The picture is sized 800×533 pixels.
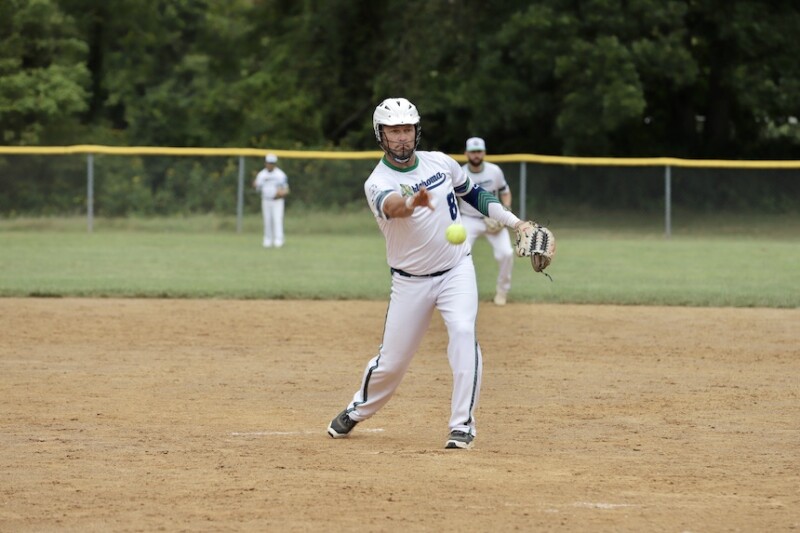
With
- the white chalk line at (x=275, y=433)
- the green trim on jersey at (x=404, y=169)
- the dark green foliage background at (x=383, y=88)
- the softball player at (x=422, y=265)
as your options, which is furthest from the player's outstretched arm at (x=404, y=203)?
the dark green foliage background at (x=383, y=88)

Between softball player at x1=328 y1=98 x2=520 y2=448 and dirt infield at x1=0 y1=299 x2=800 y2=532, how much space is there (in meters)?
0.44

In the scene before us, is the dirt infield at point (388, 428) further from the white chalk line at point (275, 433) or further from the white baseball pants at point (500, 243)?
the white baseball pants at point (500, 243)

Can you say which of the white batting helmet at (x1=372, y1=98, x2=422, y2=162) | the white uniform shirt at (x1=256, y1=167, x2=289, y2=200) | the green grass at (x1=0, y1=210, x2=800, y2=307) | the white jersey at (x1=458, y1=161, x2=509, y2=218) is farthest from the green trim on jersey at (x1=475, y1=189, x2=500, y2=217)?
the white uniform shirt at (x1=256, y1=167, x2=289, y2=200)

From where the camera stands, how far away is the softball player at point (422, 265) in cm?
726

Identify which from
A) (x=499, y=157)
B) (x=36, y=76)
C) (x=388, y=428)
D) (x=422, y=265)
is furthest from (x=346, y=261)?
(x=36, y=76)

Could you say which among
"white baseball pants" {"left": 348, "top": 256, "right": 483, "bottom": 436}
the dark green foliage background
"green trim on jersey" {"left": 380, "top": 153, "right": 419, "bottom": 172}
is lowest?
"white baseball pants" {"left": 348, "top": 256, "right": 483, "bottom": 436}

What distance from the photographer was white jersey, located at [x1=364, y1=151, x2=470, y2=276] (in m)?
7.30

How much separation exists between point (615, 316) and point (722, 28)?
20782 mm

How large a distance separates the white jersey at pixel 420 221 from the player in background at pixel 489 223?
25.1 ft

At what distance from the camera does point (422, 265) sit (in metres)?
7.39

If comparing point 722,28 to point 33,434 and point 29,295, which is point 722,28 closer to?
point 29,295

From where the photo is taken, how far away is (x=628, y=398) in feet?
30.7

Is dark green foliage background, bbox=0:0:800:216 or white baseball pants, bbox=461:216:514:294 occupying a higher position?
dark green foliage background, bbox=0:0:800:216

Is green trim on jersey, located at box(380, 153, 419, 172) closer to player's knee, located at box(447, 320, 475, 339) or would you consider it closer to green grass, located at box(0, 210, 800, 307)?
player's knee, located at box(447, 320, 475, 339)
